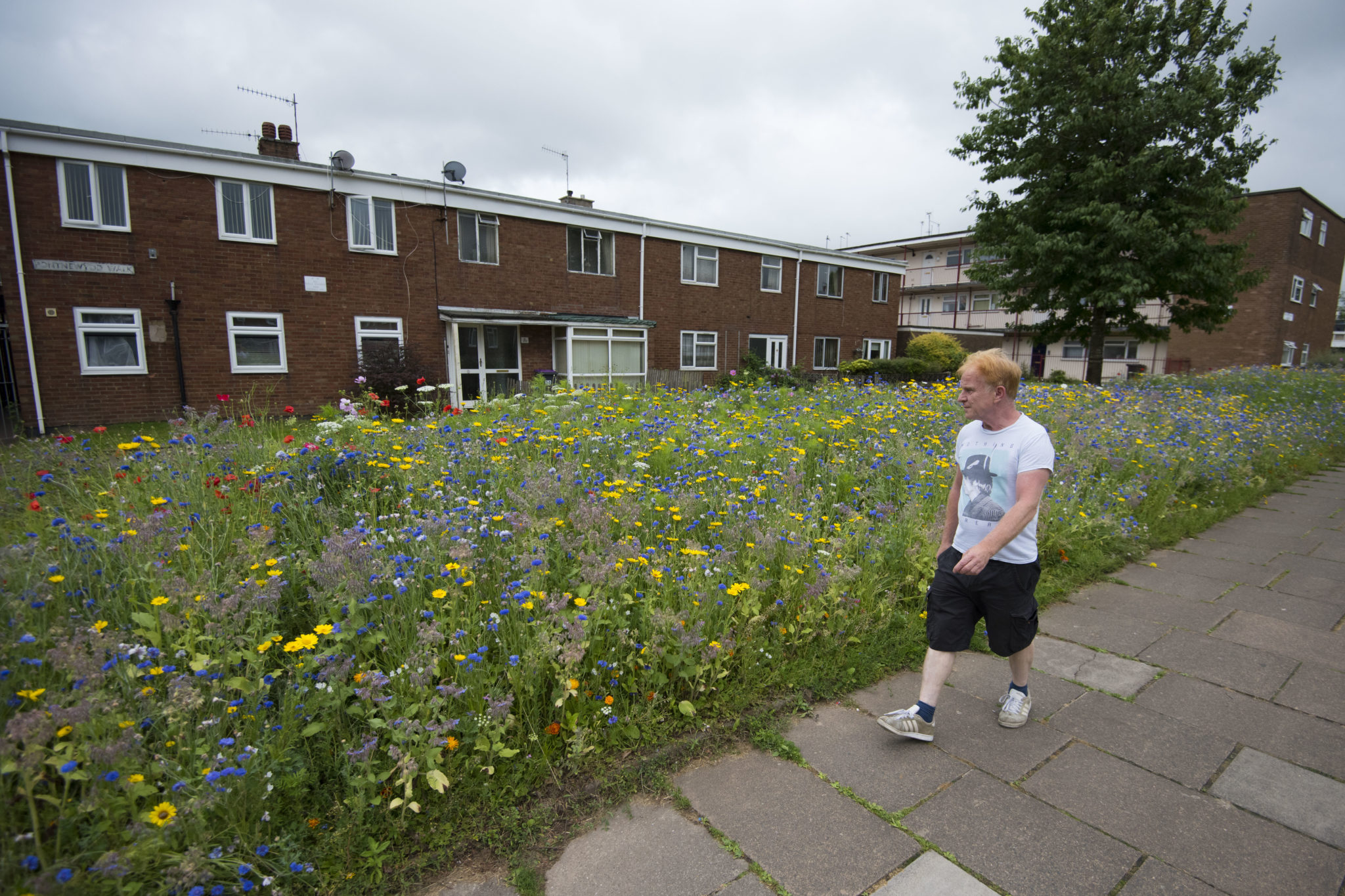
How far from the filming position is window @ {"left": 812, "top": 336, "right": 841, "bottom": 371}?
86.3 feet

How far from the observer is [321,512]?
355 centimetres

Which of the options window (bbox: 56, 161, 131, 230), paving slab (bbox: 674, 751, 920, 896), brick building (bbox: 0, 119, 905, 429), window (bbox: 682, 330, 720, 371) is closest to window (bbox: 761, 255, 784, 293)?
window (bbox: 682, 330, 720, 371)

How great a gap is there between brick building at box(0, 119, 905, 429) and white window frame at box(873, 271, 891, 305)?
34.6 ft

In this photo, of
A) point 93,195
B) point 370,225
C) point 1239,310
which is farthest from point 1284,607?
point 1239,310

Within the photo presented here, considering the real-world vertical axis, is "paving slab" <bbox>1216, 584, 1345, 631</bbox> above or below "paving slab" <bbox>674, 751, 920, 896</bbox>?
below

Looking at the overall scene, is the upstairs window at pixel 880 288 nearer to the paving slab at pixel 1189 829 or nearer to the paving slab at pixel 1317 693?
the paving slab at pixel 1317 693

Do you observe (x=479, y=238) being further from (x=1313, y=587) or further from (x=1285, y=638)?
(x=1285, y=638)

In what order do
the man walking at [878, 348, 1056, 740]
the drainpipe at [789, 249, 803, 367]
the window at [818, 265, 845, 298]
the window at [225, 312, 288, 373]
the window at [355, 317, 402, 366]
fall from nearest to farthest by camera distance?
the man walking at [878, 348, 1056, 740] → the window at [225, 312, 288, 373] → the window at [355, 317, 402, 366] → the drainpipe at [789, 249, 803, 367] → the window at [818, 265, 845, 298]

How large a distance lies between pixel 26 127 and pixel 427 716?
16433 mm

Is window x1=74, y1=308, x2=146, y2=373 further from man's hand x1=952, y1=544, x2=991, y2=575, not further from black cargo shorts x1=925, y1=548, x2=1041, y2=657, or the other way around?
man's hand x1=952, y1=544, x2=991, y2=575

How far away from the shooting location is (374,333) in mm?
15922

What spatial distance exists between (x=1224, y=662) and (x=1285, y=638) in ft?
2.32

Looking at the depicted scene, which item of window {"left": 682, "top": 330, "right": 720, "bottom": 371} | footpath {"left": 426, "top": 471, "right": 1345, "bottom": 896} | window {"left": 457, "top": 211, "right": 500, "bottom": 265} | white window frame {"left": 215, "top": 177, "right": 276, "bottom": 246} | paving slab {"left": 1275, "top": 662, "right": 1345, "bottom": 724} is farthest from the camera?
Answer: window {"left": 682, "top": 330, "right": 720, "bottom": 371}

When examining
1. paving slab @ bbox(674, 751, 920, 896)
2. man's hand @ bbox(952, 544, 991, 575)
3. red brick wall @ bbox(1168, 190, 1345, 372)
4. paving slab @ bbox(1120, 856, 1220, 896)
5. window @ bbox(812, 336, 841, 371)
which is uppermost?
red brick wall @ bbox(1168, 190, 1345, 372)
